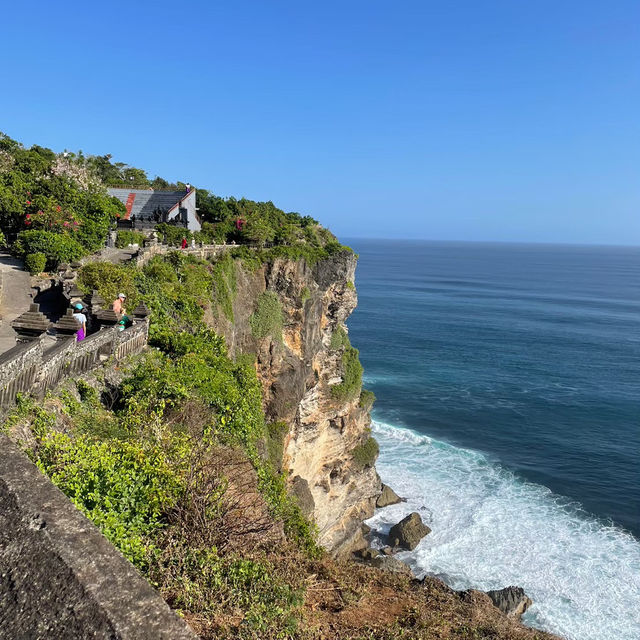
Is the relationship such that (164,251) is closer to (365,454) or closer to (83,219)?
(83,219)

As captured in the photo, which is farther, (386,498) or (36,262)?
(386,498)

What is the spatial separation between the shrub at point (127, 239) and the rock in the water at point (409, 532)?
2261cm

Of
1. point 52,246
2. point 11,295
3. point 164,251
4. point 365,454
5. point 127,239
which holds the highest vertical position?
point 127,239

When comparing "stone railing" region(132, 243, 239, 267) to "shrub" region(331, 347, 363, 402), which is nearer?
"stone railing" region(132, 243, 239, 267)

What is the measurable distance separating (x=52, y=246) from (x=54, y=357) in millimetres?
15380

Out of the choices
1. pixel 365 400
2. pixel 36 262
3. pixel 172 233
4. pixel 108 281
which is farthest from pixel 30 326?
pixel 365 400

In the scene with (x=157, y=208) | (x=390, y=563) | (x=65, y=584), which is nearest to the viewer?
(x=65, y=584)

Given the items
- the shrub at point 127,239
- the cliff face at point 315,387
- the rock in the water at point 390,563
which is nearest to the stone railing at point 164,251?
the cliff face at point 315,387

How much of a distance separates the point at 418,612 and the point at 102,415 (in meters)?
7.19

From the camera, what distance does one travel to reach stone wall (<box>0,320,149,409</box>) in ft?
28.5

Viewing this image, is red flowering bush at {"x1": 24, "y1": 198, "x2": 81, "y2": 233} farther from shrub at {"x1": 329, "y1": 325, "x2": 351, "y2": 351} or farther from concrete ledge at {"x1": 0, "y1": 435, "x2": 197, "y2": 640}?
concrete ledge at {"x1": 0, "y1": 435, "x2": 197, "y2": 640}

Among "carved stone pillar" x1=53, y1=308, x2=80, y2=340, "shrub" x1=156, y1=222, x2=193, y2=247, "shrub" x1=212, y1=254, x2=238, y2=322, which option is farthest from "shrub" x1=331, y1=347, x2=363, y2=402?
"carved stone pillar" x1=53, y1=308, x2=80, y2=340

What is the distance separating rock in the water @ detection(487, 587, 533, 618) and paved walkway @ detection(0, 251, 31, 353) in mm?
21952

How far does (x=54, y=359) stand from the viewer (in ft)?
33.5
